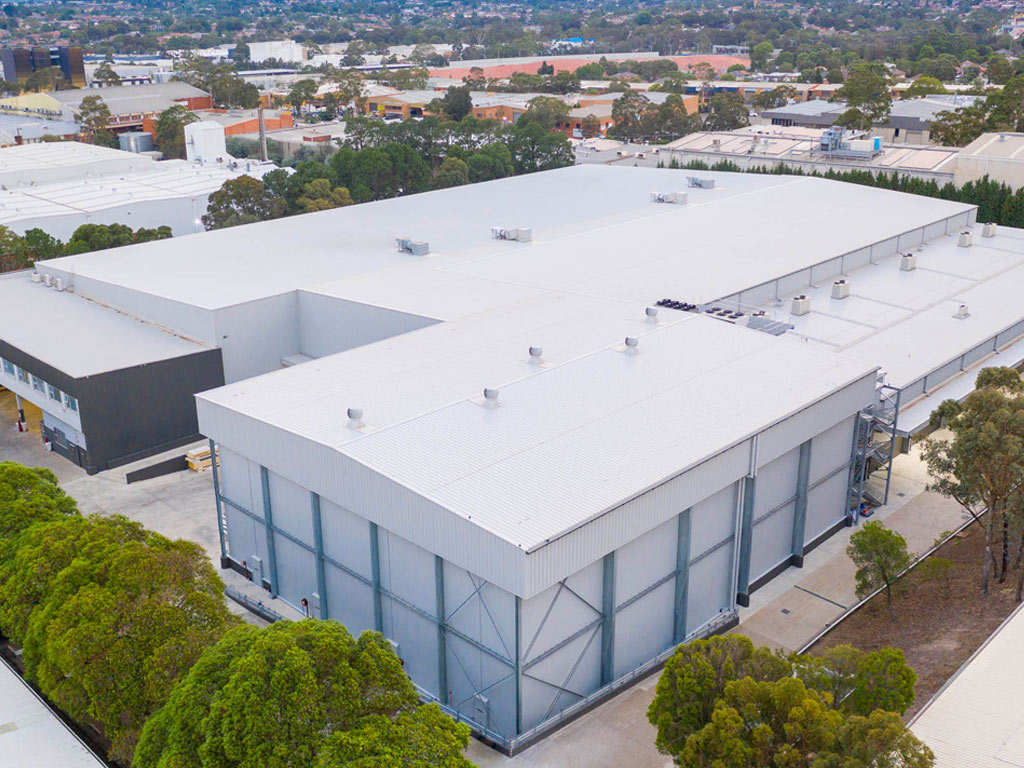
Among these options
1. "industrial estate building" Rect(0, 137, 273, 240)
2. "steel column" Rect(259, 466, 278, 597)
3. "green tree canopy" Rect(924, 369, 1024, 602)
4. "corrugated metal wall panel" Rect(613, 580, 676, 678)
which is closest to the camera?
"green tree canopy" Rect(924, 369, 1024, 602)

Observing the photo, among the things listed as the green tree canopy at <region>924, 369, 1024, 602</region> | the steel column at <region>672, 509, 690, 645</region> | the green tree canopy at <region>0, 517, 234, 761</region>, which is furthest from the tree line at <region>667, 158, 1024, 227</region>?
the green tree canopy at <region>0, 517, 234, 761</region>

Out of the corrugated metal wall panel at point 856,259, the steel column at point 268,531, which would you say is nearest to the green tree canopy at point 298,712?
the steel column at point 268,531

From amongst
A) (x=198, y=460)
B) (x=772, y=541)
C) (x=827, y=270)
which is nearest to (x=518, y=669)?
(x=772, y=541)

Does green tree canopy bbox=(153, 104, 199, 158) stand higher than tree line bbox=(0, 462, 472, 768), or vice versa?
green tree canopy bbox=(153, 104, 199, 158)

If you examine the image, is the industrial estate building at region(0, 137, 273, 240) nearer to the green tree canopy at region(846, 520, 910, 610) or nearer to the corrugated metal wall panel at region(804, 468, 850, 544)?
the corrugated metal wall panel at region(804, 468, 850, 544)

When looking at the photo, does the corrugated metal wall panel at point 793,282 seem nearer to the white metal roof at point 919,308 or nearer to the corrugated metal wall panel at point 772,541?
the white metal roof at point 919,308
